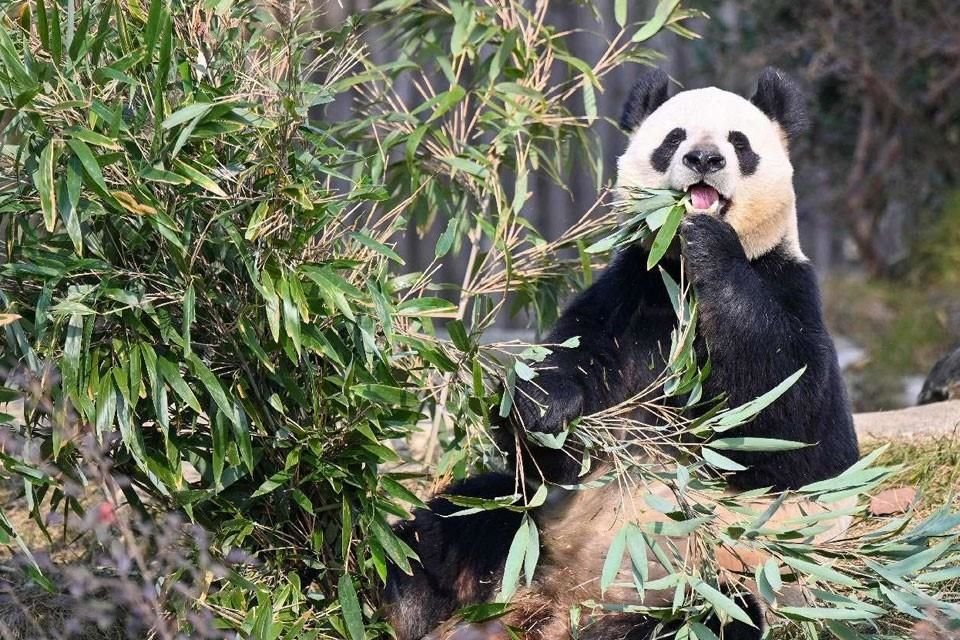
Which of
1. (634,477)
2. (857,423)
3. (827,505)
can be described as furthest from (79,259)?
(857,423)

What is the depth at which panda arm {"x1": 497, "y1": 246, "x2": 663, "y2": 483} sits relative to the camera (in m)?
3.77

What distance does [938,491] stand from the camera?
4.86m

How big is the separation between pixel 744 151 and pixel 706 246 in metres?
0.58

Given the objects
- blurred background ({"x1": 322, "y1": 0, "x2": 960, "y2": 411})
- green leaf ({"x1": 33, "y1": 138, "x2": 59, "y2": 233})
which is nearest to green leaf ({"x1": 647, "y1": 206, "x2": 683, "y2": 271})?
green leaf ({"x1": 33, "y1": 138, "x2": 59, "y2": 233})

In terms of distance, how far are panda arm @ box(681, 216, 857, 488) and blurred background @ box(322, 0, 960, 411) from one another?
471cm

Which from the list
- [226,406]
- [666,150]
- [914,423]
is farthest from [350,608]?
[914,423]

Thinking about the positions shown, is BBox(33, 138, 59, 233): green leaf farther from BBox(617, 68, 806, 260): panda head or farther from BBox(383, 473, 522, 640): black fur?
BBox(617, 68, 806, 260): panda head

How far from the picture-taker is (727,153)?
410 cm

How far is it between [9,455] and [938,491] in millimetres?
3282

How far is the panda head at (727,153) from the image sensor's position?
4043 millimetres

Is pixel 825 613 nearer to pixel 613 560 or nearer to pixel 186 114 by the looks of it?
pixel 613 560

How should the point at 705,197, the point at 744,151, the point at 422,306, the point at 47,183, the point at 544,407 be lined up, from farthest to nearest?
the point at 744,151, the point at 705,197, the point at 544,407, the point at 422,306, the point at 47,183

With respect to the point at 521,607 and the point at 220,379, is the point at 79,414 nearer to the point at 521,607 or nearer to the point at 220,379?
the point at 220,379

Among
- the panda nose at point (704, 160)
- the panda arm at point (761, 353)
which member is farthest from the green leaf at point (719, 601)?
the panda nose at point (704, 160)
